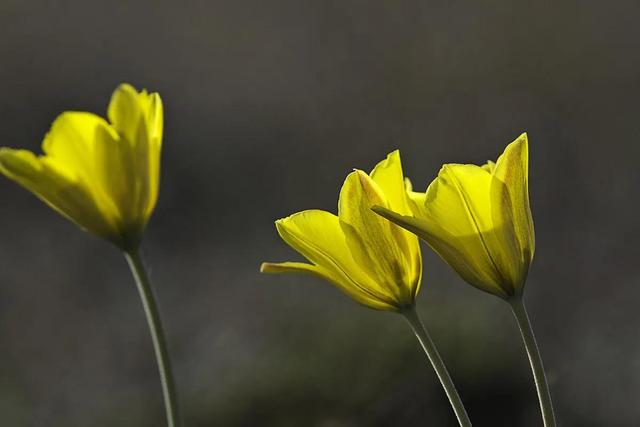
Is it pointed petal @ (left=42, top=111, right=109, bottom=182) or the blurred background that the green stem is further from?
the blurred background

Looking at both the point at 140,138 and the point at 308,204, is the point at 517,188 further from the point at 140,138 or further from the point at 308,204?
the point at 308,204

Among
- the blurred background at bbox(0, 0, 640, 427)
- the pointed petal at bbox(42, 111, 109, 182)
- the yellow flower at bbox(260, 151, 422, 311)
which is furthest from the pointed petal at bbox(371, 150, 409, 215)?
the blurred background at bbox(0, 0, 640, 427)

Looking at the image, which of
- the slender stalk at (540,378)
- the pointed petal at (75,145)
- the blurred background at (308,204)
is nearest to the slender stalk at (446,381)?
the slender stalk at (540,378)

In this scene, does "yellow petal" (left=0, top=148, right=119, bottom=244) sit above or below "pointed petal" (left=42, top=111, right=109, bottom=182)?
below

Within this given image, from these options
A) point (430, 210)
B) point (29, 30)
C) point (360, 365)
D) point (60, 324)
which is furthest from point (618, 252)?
point (430, 210)

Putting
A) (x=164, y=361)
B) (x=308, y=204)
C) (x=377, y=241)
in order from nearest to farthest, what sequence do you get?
(x=164, y=361) < (x=377, y=241) < (x=308, y=204)

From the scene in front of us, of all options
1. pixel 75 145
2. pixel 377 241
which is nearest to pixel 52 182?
pixel 75 145

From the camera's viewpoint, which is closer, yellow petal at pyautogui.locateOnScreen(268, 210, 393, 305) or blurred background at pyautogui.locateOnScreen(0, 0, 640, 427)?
yellow petal at pyautogui.locateOnScreen(268, 210, 393, 305)
